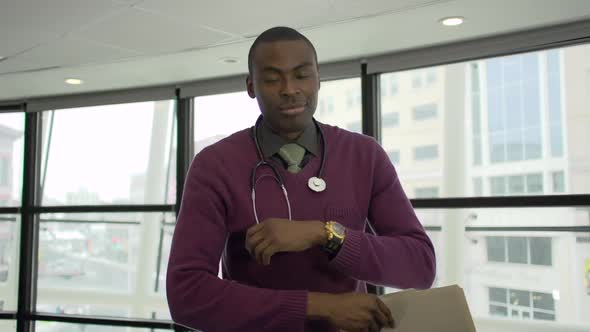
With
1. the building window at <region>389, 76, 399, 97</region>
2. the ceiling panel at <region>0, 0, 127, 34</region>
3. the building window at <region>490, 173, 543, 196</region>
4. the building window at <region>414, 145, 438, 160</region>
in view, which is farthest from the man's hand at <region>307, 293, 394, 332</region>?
the building window at <region>414, 145, 438, 160</region>

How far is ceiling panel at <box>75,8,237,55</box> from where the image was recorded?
10.4 ft

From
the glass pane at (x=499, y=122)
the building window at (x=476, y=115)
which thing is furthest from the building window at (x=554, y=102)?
the building window at (x=476, y=115)

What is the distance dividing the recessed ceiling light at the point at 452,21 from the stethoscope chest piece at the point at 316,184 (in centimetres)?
242

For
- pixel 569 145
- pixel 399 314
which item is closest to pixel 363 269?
pixel 399 314

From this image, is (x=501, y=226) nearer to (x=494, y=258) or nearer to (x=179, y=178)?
(x=494, y=258)

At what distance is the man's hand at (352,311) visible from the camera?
912 mm

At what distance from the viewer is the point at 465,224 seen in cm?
446

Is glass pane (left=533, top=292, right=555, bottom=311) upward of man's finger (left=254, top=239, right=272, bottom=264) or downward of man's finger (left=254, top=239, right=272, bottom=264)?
downward

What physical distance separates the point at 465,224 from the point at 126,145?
3484 mm

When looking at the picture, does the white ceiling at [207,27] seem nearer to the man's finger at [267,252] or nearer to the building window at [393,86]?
the building window at [393,86]

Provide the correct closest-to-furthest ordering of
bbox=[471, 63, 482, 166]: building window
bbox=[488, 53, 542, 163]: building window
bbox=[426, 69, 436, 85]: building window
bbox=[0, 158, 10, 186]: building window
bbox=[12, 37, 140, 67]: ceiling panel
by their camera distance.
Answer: bbox=[12, 37, 140, 67]: ceiling panel, bbox=[488, 53, 542, 163]: building window, bbox=[471, 63, 482, 166]: building window, bbox=[426, 69, 436, 85]: building window, bbox=[0, 158, 10, 186]: building window

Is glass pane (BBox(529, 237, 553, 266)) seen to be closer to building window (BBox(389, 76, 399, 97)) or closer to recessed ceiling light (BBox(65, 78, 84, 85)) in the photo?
building window (BBox(389, 76, 399, 97))

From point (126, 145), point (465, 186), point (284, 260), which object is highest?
point (126, 145)

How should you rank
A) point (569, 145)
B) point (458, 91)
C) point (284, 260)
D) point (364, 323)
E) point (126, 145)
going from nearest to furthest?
point (364, 323) < point (284, 260) < point (569, 145) < point (458, 91) < point (126, 145)
